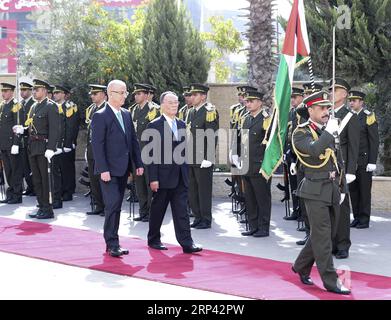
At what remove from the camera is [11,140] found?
13.5m

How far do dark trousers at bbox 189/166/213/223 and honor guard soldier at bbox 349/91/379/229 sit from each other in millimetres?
1998

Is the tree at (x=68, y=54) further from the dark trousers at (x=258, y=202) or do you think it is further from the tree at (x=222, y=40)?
the tree at (x=222, y=40)

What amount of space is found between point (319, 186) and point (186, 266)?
1.81 metres

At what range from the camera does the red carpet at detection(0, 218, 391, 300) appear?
7.04 meters

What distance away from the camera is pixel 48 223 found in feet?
37.0

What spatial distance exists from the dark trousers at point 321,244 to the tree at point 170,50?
A: 837 cm

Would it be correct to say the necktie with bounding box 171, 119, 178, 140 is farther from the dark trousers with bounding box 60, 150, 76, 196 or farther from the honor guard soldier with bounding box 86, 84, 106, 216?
the dark trousers with bounding box 60, 150, 76, 196

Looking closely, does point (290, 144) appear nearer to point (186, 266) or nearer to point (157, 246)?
point (157, 246)

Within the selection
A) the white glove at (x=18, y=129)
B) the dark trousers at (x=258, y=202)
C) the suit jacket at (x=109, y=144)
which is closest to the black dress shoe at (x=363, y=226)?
the dark trousers at (x=258, y=202)

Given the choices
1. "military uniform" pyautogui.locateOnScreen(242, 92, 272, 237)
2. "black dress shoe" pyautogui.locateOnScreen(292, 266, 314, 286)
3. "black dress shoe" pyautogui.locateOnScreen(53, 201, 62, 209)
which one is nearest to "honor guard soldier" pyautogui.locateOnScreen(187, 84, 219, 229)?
"military uniform" pyautogui.locateOnScreen(242, 92, 272, 237)
